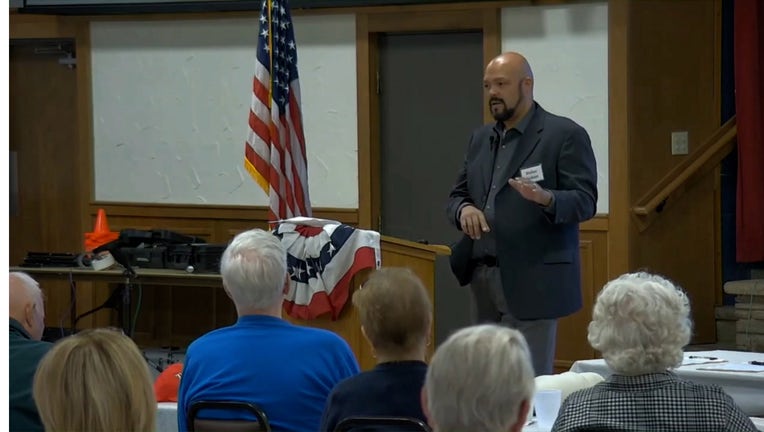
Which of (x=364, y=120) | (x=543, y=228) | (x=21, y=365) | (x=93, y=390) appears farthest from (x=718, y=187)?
(x=93, y=390)

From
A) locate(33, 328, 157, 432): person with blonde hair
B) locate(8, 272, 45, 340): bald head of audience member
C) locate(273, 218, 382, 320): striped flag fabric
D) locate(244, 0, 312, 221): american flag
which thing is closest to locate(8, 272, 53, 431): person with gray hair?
locate(8, 272, 45, 340): bald head of audience member

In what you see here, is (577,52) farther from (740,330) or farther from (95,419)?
(95,419)

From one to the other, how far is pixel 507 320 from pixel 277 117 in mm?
2479

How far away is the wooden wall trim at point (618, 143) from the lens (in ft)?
24.0

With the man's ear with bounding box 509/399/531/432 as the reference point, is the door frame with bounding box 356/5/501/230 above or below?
above

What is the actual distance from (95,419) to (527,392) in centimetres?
79

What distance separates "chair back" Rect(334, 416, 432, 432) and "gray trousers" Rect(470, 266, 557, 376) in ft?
6.62

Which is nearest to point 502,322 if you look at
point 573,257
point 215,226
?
point 573,257

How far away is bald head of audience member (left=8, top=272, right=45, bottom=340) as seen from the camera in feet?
11.3

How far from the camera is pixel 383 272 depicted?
10.3 feet

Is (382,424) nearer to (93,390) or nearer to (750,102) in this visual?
(93,390)

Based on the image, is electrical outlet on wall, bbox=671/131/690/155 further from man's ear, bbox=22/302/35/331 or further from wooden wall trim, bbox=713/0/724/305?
man's ear, bbox=22/302/35/331

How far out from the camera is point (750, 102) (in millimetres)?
7504

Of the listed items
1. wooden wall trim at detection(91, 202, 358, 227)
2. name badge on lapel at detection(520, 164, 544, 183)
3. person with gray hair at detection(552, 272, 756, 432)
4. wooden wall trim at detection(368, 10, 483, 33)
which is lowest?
person with gray hair at detection(552, 272, 756, 432)
